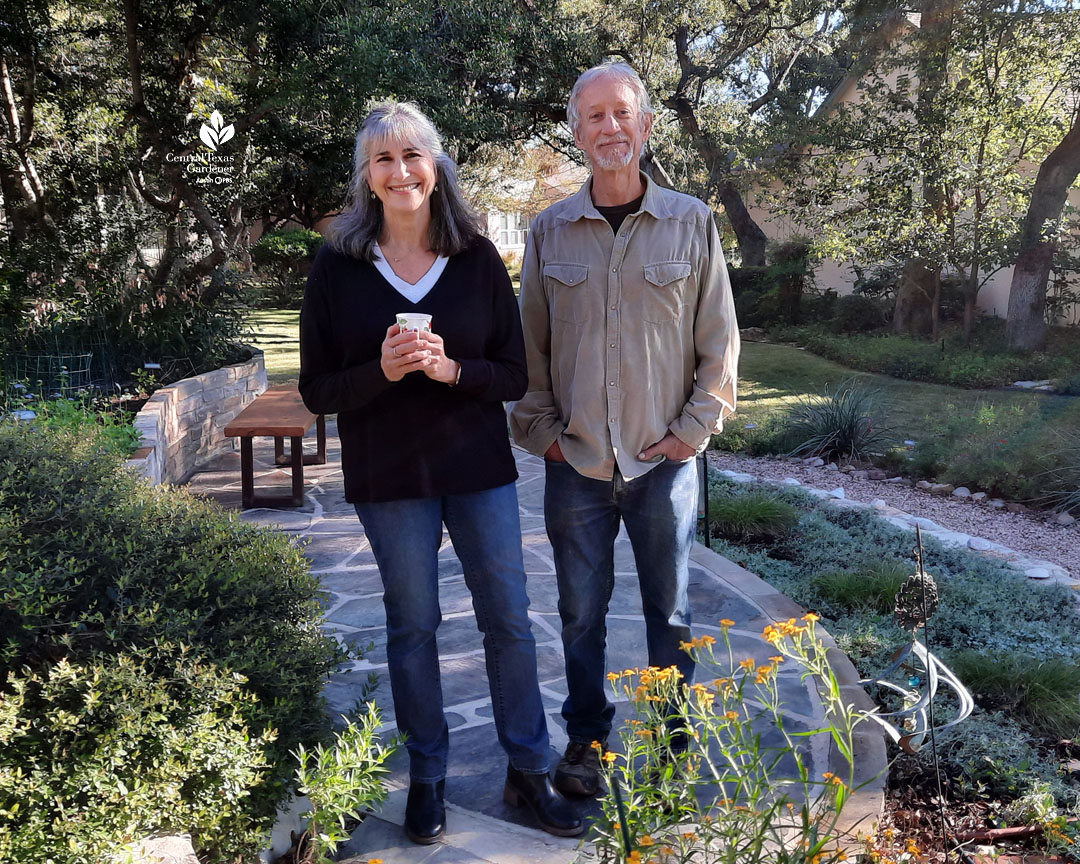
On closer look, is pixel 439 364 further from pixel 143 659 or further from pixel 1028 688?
pixel 1028 688

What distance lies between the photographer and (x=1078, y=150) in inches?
482

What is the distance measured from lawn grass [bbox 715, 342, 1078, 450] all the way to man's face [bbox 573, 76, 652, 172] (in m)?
6.10

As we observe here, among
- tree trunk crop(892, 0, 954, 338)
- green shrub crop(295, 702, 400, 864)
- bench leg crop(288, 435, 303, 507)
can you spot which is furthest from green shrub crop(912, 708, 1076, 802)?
tree trunk crop(892, 0, 954, 338)

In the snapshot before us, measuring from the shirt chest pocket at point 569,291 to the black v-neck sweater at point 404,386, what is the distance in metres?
0.21

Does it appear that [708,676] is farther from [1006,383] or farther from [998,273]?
[998,273]

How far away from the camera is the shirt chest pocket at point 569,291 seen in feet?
8.70

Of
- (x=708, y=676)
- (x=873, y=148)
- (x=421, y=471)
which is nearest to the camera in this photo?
(x=421, y=471)

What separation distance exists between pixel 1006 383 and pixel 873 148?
406 centimetres

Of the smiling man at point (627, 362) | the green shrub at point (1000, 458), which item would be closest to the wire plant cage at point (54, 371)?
the smiling man at point (627, 362)

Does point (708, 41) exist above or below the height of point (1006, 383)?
above

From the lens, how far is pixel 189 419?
285 inches

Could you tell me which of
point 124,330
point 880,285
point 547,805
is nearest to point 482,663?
point 547,805

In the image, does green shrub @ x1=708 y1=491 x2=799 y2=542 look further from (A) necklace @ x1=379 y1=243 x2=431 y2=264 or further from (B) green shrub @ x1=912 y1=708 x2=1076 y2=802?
(A) necklace @ x1=379 y1=243 x2=431 y2=264

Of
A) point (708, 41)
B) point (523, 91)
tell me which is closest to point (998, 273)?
point (708, 41)
